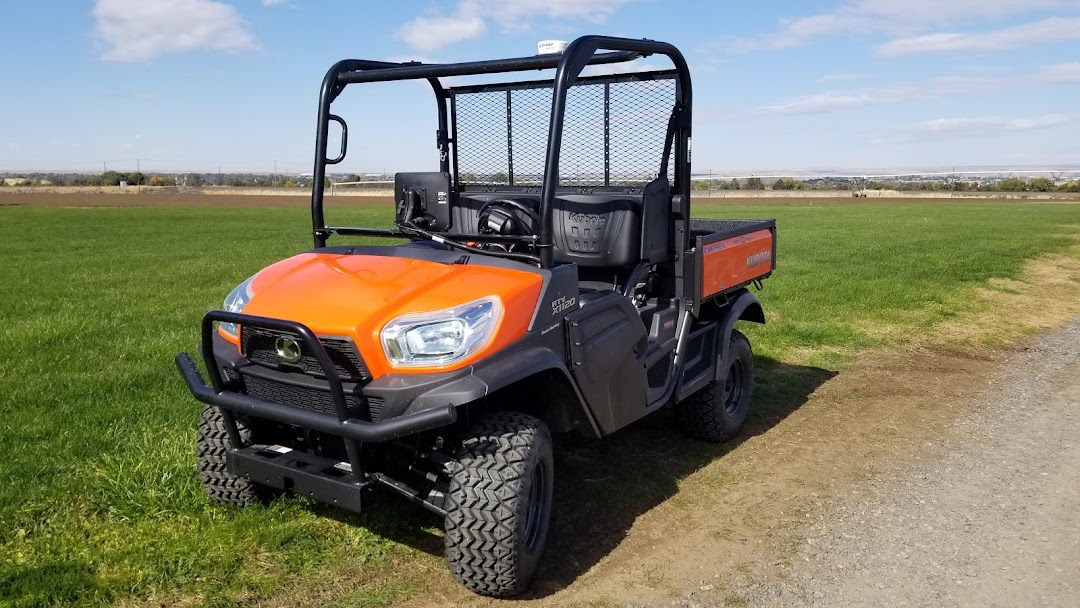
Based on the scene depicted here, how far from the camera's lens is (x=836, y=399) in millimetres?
6477

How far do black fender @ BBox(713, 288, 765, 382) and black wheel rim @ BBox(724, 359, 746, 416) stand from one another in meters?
0.34

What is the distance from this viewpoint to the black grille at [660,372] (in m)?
4.68

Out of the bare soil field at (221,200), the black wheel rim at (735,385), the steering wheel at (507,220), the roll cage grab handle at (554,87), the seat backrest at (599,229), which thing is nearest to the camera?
the roll cage grab handle at (554,87)

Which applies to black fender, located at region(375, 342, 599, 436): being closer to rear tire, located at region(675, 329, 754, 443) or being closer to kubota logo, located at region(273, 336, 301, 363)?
kubota logo, located at region(273, 336, 301, 363)

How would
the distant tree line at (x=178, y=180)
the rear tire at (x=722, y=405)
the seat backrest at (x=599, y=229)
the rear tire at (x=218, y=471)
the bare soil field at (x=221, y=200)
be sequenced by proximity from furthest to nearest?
the distant tree line at (x=178, y=180), the bare soil field at (x=221, y=200), the rear tire at (x=722, y=405), the seat backrest at (x=599, y=229), the rear tire at (x=218, y=471)

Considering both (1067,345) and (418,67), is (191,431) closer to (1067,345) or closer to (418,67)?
(418,67)

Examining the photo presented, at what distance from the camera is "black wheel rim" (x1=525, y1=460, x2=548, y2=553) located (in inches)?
141

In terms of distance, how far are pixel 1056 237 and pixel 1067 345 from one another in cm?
1325

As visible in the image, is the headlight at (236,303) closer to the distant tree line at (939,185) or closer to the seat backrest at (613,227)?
the seat backrest at (613,227)

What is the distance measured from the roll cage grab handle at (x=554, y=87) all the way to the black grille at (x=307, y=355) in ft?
2.77

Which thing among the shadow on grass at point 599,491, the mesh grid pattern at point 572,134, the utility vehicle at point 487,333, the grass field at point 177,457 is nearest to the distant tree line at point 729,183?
the grass field at point 177,457

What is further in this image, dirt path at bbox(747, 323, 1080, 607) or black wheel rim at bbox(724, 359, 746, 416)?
black wheel rim at bbox(724, 359, 746, 416)

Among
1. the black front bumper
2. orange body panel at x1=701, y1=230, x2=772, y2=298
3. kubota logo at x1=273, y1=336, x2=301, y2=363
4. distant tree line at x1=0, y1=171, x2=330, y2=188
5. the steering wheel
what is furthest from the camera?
distant tree line at x1=0, y1=171, x2=330, y2=188

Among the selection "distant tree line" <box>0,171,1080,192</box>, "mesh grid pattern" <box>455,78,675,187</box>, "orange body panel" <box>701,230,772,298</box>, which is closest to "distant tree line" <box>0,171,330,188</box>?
"distant tree line" <box>0,171,1080,192</box>
